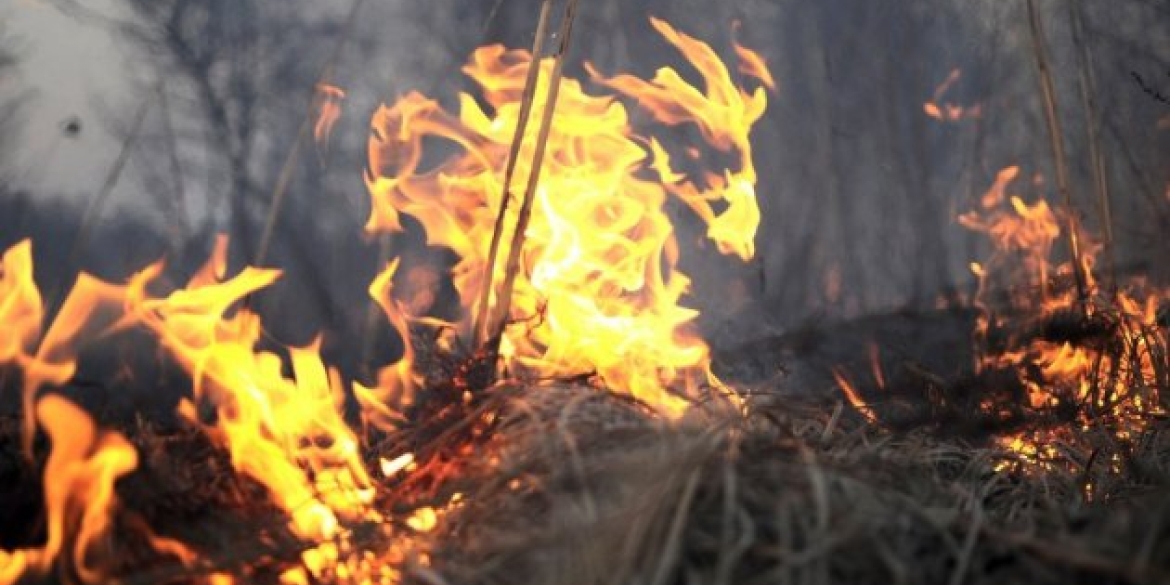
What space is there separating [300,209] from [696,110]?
115cm

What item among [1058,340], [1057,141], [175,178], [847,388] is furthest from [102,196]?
[1058,340]

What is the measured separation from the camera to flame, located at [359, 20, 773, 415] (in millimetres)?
2107

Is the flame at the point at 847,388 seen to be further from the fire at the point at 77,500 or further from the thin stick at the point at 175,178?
the fire at the point at 77,500

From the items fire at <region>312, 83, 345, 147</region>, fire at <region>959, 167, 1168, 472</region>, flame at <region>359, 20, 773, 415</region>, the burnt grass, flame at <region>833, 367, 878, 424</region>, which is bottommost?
flame at <region>833, 367, 878, 424</region>

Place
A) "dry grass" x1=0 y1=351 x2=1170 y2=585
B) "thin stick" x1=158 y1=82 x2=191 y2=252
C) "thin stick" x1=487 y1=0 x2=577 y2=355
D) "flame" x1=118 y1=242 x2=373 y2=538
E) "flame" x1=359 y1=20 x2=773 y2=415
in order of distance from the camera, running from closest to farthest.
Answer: "dry grass" x1=0 y1=351 x2=1170 y2=585, "flame" x1=118 y1=242 x2=373 y2=538, "thin stick" x1=487 y1=0 x2=577 y2=355, "flame" x1=359 y1=20 x2=773 y2=415, "thin stick" x1=158 y1=82 x2=191 y2=252

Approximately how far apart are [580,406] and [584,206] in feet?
2.87

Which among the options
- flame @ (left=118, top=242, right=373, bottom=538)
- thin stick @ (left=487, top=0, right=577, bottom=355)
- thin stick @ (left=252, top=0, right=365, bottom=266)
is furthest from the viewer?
thin stick @ (left=252, top=0, right=365, bottom=266)

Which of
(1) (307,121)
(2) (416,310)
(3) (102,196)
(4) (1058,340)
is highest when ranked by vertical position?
(1) (307,121)

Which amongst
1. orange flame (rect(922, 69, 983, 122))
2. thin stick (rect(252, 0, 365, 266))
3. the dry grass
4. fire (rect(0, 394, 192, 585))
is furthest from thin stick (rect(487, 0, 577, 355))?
orange flame (rect(922, 69, 983, 122))

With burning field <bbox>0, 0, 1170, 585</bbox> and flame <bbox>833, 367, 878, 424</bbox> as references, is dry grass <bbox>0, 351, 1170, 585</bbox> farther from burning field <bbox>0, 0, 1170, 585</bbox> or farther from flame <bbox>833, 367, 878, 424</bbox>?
flame <bbox>833, 367, 878, 424</bbox>

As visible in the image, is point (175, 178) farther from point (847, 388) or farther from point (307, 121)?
point (847, 388)

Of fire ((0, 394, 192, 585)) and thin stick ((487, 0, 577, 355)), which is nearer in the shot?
fire ((0, 394, 192, 585))

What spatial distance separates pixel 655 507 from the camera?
1045 mm

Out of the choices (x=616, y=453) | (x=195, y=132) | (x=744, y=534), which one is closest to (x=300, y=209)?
(x=195, y=132)
